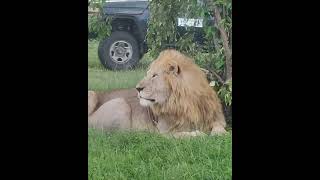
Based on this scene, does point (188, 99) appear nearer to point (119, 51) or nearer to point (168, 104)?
point (168, 104)

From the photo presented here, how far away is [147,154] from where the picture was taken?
3004 millimetres

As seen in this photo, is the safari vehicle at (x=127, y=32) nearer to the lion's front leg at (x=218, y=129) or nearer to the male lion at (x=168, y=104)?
the male lion at (x=168, y=104)

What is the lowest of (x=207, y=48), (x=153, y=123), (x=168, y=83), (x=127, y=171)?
(x=127, y=171)

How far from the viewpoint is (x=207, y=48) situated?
3053 mm

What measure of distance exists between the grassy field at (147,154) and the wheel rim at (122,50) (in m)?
0.09

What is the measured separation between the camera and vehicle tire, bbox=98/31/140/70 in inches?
122

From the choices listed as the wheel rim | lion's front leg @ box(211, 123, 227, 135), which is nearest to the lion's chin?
the wheel rim

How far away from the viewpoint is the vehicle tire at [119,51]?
3.09 meters

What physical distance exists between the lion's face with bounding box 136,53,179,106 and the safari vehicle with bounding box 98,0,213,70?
0.35 feet

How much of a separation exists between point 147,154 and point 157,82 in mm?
397

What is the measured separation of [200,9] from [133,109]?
0.66 meters

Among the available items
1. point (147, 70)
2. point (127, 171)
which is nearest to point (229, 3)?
point (147, 70)

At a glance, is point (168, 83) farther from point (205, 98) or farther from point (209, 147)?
point (209, 147)

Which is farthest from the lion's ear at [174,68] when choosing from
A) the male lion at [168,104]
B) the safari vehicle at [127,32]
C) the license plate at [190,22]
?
the license plate at [190,22]
